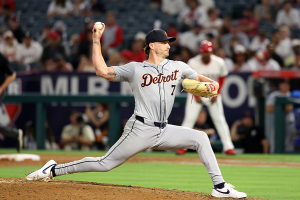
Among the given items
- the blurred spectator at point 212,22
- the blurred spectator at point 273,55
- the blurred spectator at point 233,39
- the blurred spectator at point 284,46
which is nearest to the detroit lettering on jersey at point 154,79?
the blurred spectator at point 273,55

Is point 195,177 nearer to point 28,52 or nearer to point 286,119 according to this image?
point 286,119

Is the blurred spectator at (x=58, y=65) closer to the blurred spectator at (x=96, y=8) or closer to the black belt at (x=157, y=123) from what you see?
the blurred spectator at (x=96, y=8)

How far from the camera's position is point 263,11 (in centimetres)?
1565

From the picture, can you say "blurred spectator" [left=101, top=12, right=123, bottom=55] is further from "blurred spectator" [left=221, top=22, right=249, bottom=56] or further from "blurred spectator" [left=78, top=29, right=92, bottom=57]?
"blurred spectator" [left=221, top=22, right=249, bottom=56]

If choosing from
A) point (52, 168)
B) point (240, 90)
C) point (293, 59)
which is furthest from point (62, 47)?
point (52, 168)

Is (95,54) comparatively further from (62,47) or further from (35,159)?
(62,47)

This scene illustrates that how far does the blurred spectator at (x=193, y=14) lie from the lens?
15.0 m

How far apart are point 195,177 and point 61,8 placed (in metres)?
12.3

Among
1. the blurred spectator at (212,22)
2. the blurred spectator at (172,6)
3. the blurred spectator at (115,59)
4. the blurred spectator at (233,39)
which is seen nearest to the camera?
the blurred spectator at (115,59)

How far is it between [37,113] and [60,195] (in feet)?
24.4

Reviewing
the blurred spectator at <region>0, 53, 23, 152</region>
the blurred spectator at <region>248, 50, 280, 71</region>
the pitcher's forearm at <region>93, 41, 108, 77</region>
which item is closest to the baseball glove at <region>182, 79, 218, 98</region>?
the pitcher's forearm at <region>93, 41, 108, 77</region>

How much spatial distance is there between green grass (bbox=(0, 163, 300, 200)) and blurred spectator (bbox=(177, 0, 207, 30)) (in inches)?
292

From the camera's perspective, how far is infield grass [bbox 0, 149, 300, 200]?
5698 mm

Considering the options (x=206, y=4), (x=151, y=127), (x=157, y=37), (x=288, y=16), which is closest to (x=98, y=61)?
(x=157, y=37)
